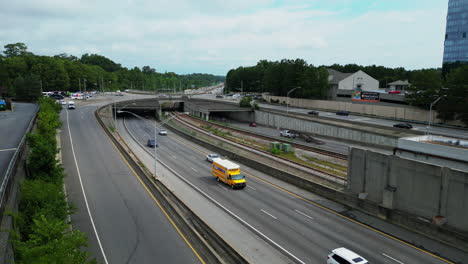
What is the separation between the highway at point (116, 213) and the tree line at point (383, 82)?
174ft

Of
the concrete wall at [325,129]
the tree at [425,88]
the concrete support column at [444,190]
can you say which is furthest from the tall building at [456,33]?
the concrete support column at [444,190]

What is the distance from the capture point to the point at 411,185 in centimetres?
2597

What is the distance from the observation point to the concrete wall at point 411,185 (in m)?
23.0

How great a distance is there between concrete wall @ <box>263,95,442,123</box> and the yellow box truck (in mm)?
52252

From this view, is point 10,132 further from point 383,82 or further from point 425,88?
point 383,82

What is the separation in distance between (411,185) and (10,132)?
5079cm

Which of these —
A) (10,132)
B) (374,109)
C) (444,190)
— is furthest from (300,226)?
(374,109)

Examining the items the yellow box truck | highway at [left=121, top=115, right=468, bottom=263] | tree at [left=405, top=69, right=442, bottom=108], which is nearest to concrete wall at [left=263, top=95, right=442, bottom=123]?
tree at [left=405, top=69, right=442, bottom=108]

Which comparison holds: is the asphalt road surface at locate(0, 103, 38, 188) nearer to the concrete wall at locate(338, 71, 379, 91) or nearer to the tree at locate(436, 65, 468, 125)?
the tree at locate(436, 65, 468, 125)

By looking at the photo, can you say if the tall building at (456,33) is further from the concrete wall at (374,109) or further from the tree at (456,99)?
the concrete wall at (374,109)

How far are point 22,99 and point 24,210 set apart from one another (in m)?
85.2

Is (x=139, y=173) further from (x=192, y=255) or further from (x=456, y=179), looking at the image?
(x=456, y=179)

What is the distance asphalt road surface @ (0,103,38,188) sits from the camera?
104 ft

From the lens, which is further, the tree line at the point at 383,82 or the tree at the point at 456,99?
the tree line at the point at 383,82
